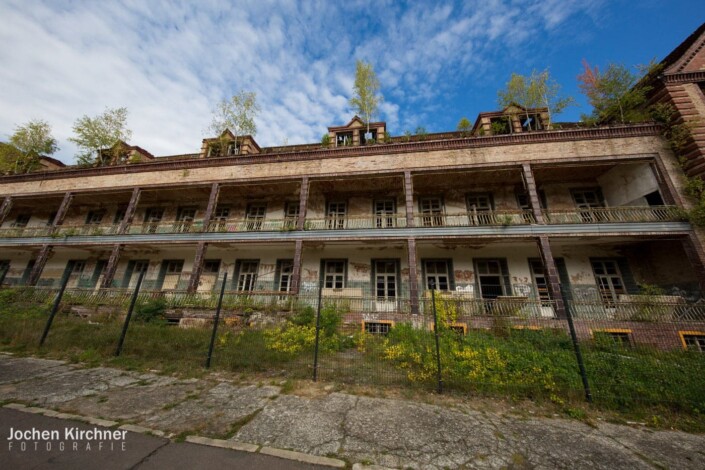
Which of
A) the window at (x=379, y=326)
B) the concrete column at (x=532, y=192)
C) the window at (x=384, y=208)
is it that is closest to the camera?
the window at (x=379, y=326)

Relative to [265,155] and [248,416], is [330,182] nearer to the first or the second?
[265,155]

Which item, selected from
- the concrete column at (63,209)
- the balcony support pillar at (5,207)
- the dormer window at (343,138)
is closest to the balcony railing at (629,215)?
the dormer window at (343,138)

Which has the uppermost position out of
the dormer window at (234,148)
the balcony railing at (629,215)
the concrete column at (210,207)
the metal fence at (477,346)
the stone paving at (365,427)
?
the dormer window at (234,148)

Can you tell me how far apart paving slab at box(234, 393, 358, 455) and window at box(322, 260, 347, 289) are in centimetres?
907

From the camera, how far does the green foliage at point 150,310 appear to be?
9.91 metres

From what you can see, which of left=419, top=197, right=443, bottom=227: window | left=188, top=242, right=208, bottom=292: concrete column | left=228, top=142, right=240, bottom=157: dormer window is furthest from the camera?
left=228, top=142, right=240, bottom=157: dormer window

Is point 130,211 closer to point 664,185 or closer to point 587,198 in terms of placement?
point 587,198

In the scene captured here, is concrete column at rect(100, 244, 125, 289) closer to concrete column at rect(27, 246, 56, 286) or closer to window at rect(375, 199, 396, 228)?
concrete column at rect(27, 246, 56, 286)

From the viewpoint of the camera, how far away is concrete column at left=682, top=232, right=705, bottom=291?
941cm

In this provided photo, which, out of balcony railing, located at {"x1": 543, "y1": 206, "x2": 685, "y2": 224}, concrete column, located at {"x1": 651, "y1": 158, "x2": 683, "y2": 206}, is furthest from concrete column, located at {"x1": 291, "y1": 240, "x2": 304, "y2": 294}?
concrete column, located at {"x1": 651, "y1": 158, "x2": 683, "y2": 206}

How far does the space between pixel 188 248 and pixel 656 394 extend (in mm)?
19203

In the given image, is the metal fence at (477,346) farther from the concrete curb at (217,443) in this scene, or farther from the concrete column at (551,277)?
the concrete curb at (217,443)

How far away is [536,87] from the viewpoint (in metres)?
14.1

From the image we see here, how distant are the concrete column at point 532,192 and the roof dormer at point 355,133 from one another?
24.8ft
